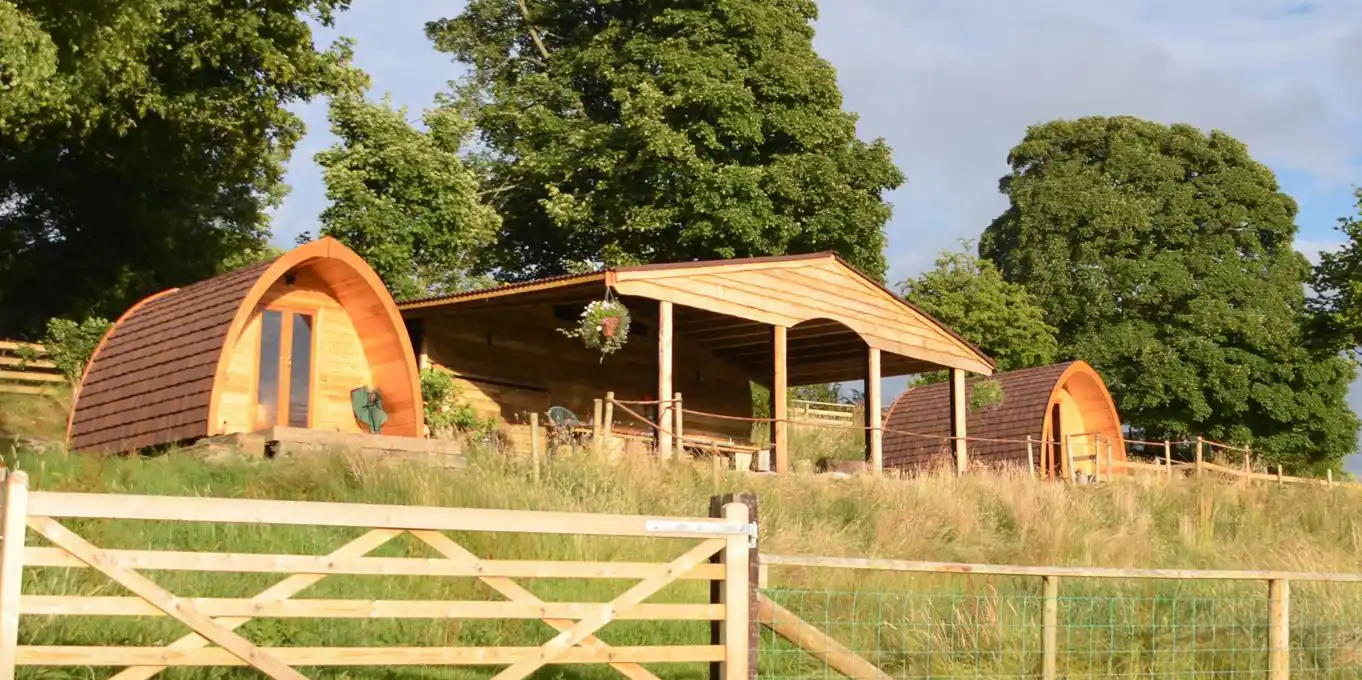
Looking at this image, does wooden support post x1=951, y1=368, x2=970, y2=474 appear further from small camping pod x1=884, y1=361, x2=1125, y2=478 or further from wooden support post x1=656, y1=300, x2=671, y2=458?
wooden support post x1=656, y1=300, x2=671, y2=458

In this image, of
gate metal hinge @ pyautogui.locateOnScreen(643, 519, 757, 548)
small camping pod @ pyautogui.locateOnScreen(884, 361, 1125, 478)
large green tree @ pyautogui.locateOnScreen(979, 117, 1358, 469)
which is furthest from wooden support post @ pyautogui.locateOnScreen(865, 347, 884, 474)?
large green tree @ pyautogui.locateOnScreen(979, 117, 1358, 469)

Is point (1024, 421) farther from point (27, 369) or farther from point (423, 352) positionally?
point (27, 369)

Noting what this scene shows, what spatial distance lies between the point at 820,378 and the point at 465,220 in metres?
7.68

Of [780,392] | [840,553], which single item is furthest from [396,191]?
[840,553]

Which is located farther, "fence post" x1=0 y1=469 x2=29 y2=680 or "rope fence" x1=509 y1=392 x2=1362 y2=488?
"rope fence" x1=509 y1=392 x2=1362 y2=488

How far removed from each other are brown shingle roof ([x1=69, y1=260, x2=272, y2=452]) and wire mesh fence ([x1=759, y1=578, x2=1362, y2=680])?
7.91 metres

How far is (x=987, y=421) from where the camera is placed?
2877 cm

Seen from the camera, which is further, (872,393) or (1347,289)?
(1347,289)

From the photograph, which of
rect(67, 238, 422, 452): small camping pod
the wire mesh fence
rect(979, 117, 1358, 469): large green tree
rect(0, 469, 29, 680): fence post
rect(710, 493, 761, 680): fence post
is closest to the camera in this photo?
rect(0, 469, 29, 680): fence post

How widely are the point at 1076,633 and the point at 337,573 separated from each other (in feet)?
18.6

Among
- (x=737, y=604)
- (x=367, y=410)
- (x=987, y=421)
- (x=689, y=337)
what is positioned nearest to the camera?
(x=737, y=604)

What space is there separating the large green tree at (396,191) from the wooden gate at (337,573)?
20.9m

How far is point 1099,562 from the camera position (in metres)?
14.3

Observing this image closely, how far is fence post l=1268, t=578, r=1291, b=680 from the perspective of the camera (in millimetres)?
9875
